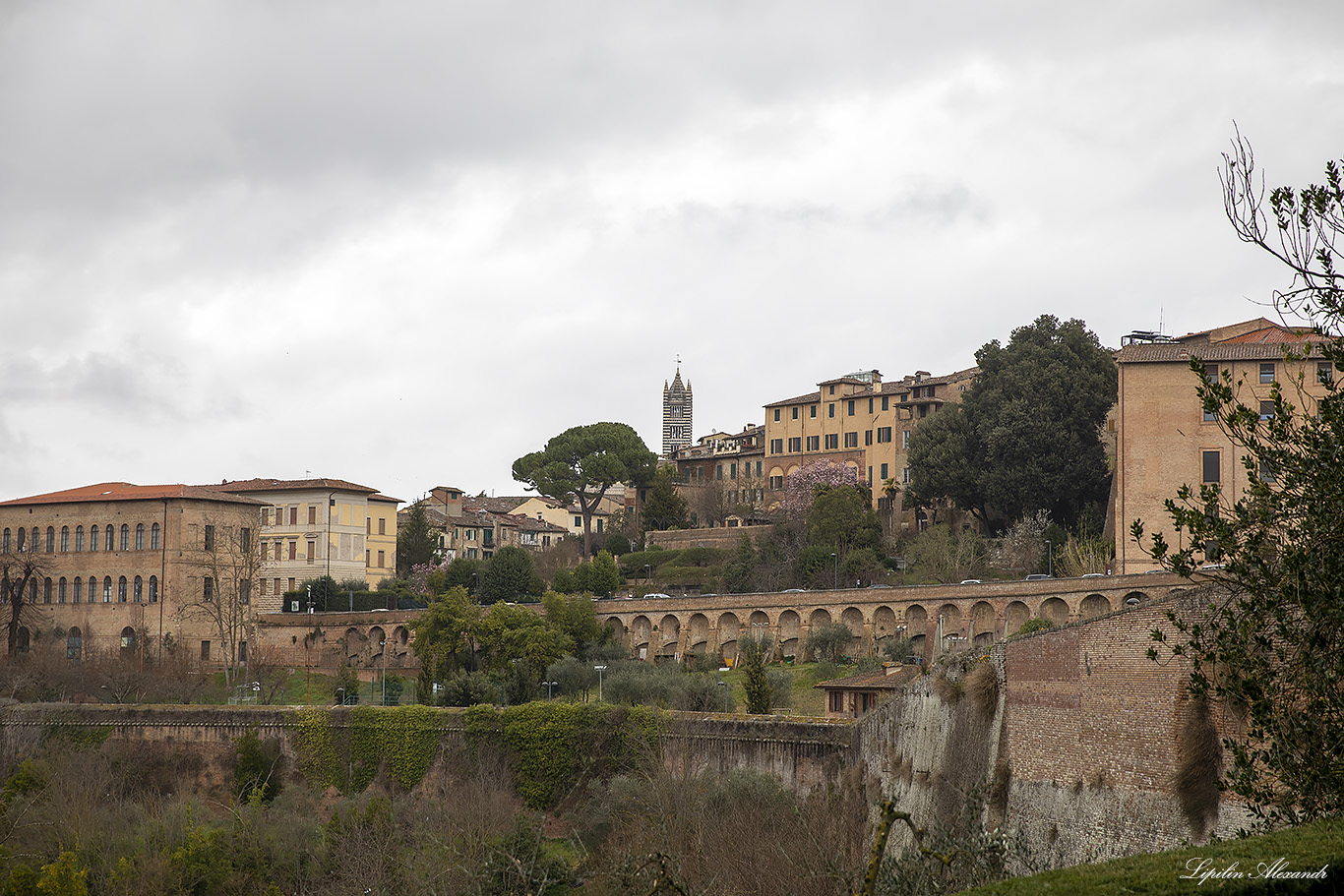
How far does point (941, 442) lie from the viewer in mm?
58188

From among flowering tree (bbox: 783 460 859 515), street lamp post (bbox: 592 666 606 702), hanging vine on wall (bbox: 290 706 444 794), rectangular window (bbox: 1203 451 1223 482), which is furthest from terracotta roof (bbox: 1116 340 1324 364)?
flowering tree (bbox: 783 460 859 515)

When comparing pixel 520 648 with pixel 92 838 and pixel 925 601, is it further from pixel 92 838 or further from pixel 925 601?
pixel 92 838

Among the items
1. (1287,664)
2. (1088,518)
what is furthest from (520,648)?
(1287,664)

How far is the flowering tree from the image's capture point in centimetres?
7250

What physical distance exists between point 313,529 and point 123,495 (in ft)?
37.5

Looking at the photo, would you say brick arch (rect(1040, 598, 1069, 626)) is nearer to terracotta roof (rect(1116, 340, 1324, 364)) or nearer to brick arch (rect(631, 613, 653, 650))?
terracotta roof (rect(1116, 340, 1324, 364))

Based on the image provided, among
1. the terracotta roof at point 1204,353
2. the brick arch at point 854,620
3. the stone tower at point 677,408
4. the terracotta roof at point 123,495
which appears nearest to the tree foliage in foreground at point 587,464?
the terracotta roof at point 123,495

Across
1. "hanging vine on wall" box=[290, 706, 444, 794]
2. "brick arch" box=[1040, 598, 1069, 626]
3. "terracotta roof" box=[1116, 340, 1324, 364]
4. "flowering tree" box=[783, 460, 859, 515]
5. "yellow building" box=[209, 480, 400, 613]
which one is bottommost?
"hanging vine on wall" box=[290, 706, 444, 794]

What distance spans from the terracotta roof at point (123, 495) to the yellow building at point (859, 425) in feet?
99.5

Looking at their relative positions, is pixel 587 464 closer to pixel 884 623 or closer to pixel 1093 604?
pixel 884 623

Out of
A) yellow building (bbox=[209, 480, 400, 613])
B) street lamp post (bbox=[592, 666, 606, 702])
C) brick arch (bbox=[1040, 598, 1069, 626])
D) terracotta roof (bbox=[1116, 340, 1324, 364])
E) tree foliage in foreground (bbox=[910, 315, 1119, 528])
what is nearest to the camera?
terracotta roof (bbox=[1116, 340, 1324, 364])

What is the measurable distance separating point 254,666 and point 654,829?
35.0 metres

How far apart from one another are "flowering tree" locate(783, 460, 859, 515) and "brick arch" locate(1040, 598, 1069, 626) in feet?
82.0

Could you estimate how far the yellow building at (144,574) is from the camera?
195 ft
